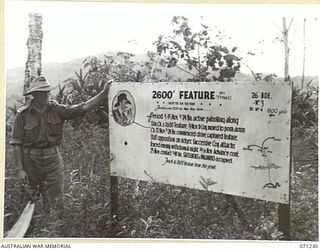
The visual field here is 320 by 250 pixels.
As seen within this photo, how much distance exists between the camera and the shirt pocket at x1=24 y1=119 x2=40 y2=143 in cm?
258

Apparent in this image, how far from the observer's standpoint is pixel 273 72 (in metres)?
2.52

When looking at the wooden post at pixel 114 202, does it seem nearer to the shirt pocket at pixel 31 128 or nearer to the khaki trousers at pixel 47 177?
the khaki trousers at pixel 47 177

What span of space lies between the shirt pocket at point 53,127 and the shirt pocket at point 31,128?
0.06 metres

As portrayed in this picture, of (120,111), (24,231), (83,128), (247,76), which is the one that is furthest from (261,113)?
(24,231)

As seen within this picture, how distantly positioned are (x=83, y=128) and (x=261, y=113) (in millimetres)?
917

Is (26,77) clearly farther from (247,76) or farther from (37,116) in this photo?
(247,76)

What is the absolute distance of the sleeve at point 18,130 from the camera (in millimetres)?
2572

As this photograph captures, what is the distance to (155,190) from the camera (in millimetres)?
2594
